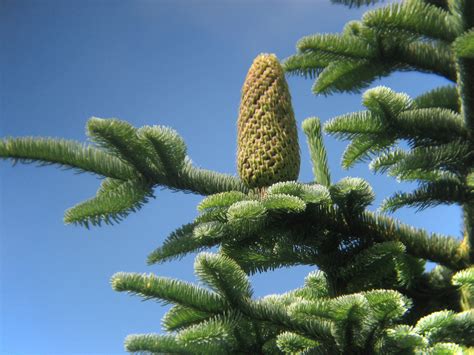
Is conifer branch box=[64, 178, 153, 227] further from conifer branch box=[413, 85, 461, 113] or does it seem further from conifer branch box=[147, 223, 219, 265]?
conifer branch box=[413, 85, 461, 113]

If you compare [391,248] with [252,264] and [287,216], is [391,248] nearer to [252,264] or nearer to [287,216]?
[287,216]

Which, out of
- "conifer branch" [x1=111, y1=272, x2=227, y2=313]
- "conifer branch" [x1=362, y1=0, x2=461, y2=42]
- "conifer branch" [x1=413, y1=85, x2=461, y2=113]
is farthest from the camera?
"conifer branch" [x1=413, y1=85, x2=461, y2=113]

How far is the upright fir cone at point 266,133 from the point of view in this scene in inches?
89.9

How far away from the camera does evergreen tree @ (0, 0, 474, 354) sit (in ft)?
6.84

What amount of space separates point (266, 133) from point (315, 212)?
1.14 ft

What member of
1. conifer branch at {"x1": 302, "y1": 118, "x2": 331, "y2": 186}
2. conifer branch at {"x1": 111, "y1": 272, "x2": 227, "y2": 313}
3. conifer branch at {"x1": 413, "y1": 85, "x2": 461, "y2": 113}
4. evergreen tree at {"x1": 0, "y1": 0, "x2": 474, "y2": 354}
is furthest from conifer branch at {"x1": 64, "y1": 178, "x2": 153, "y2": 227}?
conifer branch at {"x1": 413, "y1": 85, "x2": 461, "y2": 113}

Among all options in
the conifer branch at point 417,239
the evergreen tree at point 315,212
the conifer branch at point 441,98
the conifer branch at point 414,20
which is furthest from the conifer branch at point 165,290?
the conifer branch at point 441,98

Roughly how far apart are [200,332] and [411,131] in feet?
4.23

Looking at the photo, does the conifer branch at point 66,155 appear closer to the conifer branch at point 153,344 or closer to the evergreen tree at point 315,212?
the evergreen tree at point 315,212

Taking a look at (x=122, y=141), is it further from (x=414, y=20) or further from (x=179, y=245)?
(x=414, y=20)

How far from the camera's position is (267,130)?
2291mm

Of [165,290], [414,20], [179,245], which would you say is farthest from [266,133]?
[414,20]

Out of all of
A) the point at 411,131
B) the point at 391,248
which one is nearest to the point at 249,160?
the point at 391,248

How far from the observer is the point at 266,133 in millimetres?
2289
